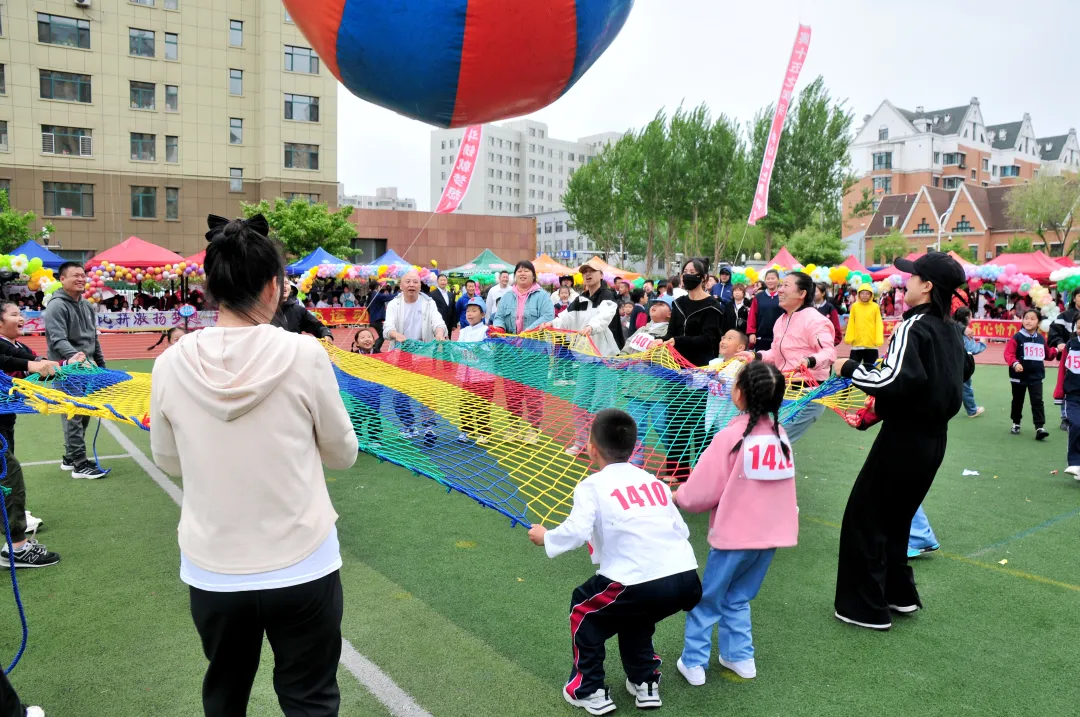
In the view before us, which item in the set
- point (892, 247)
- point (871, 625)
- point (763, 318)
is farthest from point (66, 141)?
point (892, 247)

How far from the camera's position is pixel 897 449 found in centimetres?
343

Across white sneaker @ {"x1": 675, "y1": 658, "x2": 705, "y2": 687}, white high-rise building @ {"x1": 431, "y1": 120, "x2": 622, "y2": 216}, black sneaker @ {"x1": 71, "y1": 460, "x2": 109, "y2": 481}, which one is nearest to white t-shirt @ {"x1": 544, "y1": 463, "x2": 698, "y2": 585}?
white sneaker @ {"x1": 675, "y1": 658, "x2": 705, "y2": 687}

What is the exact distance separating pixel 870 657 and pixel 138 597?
138 inches

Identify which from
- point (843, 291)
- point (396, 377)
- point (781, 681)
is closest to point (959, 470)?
point (781, 681)

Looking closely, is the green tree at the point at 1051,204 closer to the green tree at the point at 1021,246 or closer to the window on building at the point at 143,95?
the green tree at the point at 1021,246

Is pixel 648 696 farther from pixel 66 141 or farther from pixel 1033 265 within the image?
pixel 66 141

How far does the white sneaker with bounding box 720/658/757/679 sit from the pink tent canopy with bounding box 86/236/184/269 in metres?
21.2

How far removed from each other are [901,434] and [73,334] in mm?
5808

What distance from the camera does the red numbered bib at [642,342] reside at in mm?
6004

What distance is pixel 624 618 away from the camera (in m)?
2.64

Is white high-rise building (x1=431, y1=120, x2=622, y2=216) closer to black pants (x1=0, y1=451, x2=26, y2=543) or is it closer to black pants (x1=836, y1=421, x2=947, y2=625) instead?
black pants (x1=0, y1=451, x2=26, y2=543)

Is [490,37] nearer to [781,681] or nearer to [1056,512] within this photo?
[781,681]

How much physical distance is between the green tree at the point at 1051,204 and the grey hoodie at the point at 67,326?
173ft

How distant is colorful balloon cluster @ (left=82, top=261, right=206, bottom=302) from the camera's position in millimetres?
18969
